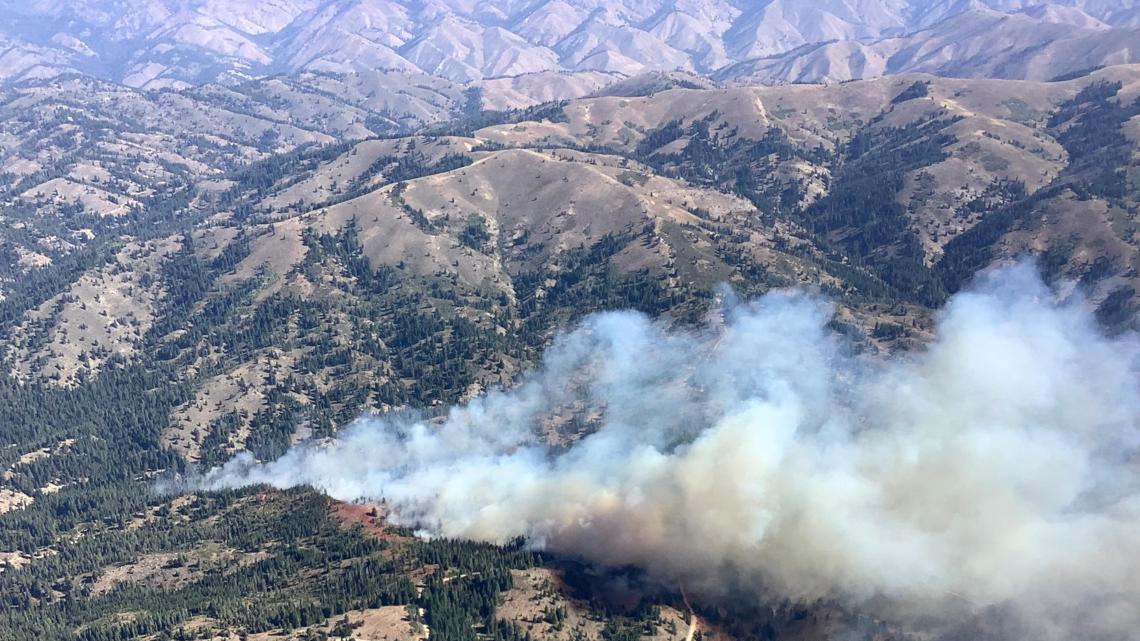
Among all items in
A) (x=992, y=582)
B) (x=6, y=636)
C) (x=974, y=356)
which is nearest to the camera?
(x=992, y=582)

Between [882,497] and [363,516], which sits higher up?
[882,497]

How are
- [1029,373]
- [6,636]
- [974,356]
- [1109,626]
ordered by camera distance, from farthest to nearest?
[974,356], [1029,373], [6,636], [1109,626]

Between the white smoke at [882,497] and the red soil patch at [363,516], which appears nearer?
the white smoke at [882,497]

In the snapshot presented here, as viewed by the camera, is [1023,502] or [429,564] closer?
[1023,502]

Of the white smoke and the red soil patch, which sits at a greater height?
the white smoke

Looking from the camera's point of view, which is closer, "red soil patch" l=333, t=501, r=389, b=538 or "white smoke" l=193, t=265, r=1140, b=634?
"white smoke" l=193, t=265, r=1140, b=634

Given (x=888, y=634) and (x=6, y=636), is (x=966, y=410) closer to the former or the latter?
(x=888, y=634)

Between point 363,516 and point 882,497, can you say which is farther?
point 363,516

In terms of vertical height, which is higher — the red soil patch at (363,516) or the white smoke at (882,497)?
the white smoke at (882,497)

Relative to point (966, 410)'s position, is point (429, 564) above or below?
below

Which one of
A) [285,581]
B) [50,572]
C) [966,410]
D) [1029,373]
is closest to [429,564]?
[285,581]
